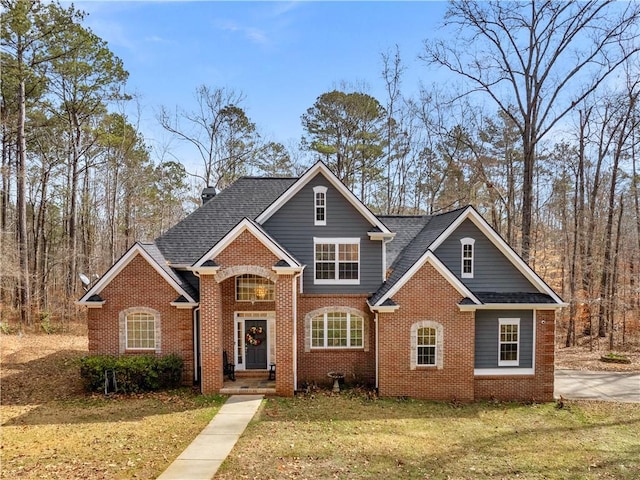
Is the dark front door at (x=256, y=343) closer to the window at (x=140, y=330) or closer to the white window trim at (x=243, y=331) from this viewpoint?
the white window trim at (x=243, y=331)

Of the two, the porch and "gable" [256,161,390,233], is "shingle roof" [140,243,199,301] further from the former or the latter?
"gable" [256,161,390,233]

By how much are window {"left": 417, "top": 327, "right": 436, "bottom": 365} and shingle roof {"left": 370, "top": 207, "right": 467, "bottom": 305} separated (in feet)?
6.19

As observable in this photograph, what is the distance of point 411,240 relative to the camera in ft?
53.2

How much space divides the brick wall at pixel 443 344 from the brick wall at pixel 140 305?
6.87m

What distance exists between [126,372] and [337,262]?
8111 millimetres

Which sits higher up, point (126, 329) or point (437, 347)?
point (126, 329)

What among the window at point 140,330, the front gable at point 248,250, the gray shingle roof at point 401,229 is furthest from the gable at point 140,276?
the gray shingle roof at point 401,229

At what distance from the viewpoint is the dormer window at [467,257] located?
14.1 meters

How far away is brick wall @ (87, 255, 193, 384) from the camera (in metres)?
13.4

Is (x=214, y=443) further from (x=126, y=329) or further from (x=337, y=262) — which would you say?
(x=337, y=262)

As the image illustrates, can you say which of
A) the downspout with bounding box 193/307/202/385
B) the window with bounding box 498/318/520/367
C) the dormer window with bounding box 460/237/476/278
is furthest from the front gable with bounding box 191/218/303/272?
the window with bounding box 498/318/520/367

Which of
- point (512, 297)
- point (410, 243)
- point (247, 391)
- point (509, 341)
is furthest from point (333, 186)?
point (509, 341)

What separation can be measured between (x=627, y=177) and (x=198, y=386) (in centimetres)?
2979

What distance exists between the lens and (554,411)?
12109mm
